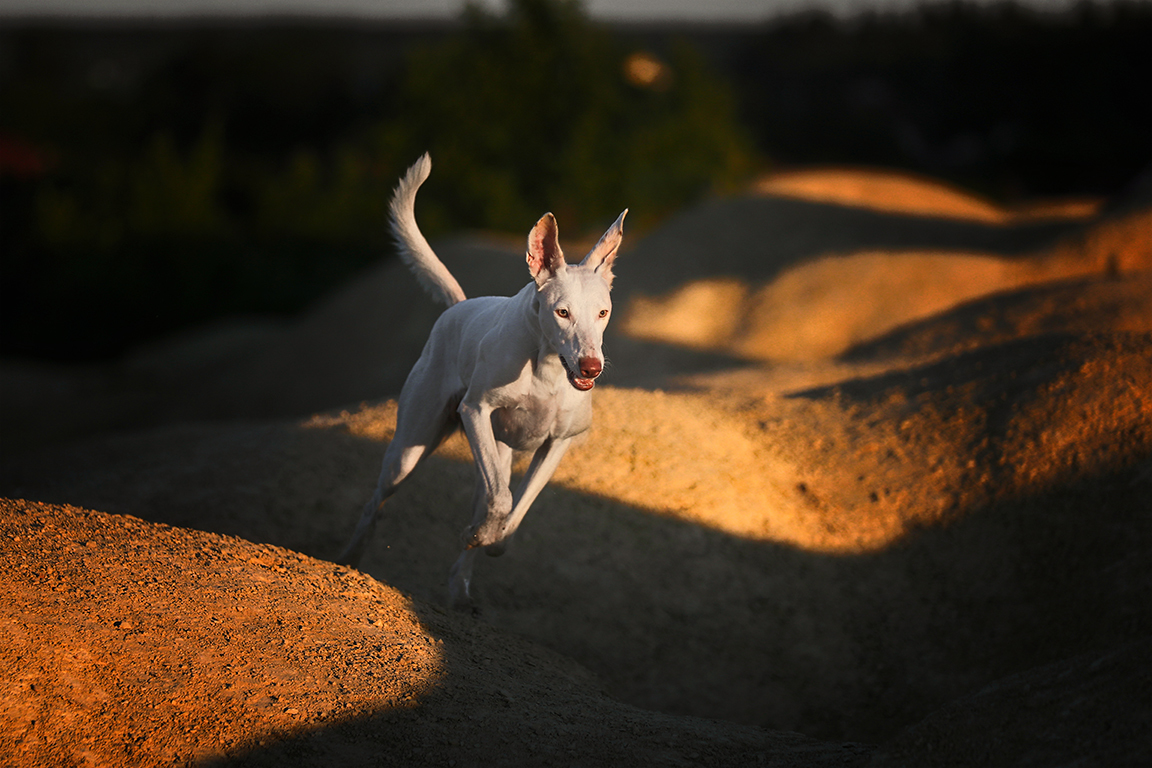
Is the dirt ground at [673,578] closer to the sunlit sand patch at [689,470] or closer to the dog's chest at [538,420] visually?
the sunlit sand patch at [689,470]

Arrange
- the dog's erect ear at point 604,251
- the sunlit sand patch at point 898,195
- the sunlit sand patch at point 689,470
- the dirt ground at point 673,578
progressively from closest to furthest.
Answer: the dirt ground at point 673,578
the dog's erect ear at point 604,251
the sunlit sand patch at point 689,470
the sunlit sand patch at point 898,195

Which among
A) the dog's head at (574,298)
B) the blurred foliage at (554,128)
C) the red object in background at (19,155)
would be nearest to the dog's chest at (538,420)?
the dog's head at (574,298)

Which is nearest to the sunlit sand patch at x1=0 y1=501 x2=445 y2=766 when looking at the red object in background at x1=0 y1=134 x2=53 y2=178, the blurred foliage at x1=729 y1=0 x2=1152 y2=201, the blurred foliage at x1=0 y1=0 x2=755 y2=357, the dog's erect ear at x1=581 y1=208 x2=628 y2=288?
the dog's erect ear at x1=581 y1=208 x2=628 y2=288

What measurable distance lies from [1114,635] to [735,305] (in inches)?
406

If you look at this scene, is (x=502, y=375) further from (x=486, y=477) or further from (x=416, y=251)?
(x=416, y=251)

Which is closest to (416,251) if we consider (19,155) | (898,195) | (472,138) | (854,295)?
(854,295)

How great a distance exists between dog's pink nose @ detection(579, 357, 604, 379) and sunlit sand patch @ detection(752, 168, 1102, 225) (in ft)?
59.0

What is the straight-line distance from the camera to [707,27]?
60.2 metres

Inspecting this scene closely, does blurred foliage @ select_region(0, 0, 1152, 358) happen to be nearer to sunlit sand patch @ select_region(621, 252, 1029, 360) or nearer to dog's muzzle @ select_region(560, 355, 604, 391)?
sunlit sand patch @ select_region(621, 252, 1029, 360)

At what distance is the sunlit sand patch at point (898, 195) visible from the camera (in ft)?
72.9

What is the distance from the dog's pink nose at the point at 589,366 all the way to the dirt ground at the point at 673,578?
5.13 feet

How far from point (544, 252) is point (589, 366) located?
63 cm

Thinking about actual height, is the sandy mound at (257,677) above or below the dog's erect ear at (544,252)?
below

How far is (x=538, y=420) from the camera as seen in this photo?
4.84m
